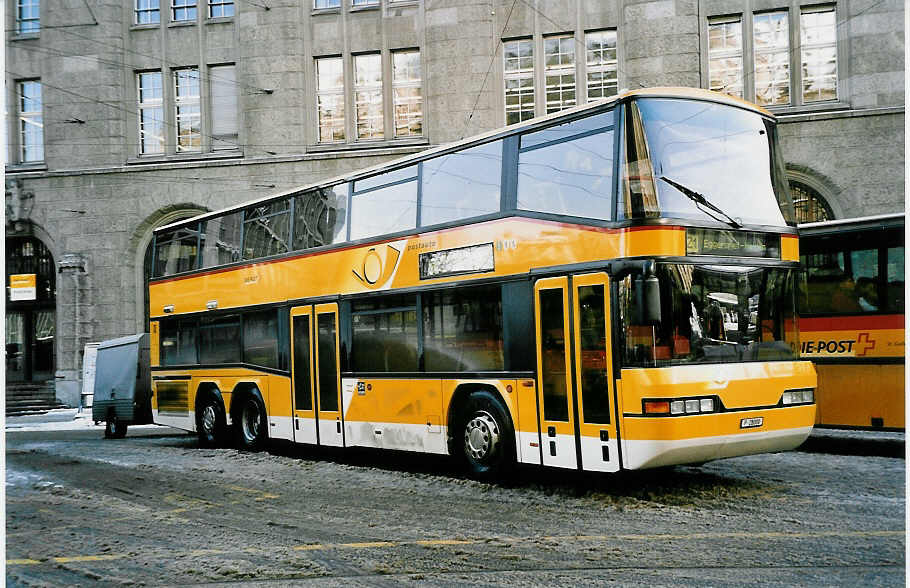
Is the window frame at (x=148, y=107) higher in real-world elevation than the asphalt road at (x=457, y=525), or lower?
higher

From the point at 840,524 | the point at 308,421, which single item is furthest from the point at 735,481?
the point at 308,421

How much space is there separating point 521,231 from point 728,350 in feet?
8.34

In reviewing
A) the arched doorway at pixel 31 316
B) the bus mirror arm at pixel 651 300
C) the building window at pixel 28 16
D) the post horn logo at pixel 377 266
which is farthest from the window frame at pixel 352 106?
the bus mirror arm at pixel 651 300

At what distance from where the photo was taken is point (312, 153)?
27.5 m

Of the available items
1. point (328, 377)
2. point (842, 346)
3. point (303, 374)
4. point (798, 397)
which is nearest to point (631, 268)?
point (798, 397)

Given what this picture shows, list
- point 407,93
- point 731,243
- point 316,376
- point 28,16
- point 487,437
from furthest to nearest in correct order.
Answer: point 28,16 < point 407,93 < point 316,376 < point 487,437 < point 731,243

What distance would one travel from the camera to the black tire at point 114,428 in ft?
66.1

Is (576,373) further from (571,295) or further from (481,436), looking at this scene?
(481,436)

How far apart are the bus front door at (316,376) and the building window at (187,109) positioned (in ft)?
53.1

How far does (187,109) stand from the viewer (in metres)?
28.8

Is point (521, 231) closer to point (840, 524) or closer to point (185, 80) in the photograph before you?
point (840, 524)

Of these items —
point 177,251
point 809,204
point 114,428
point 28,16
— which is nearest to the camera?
point 177,251

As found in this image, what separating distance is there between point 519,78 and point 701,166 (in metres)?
17.9

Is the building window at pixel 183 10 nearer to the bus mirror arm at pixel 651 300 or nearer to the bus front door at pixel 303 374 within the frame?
the bus front door at pixel 303 374
